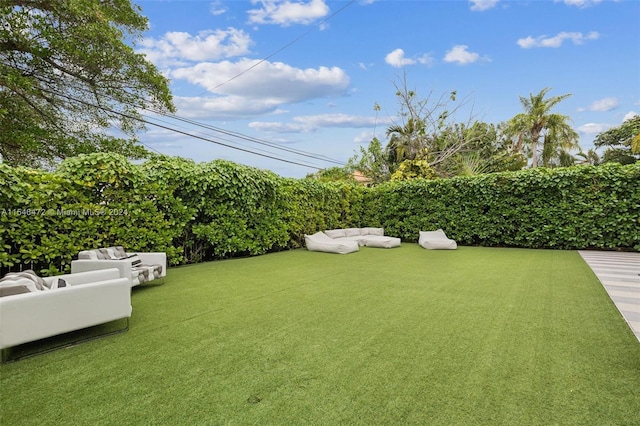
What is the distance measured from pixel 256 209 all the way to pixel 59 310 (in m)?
5.98

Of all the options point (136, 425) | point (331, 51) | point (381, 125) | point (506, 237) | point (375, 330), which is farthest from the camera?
point (381, 125)

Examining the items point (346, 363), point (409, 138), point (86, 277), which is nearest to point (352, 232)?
point (86, 277)

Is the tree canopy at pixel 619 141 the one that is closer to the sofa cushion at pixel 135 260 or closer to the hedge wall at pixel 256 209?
the hedge wall at pixel 256 209

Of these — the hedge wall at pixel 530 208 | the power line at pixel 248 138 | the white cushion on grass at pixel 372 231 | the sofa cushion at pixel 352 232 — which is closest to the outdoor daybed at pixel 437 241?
the hedge wall at pixel 530 208

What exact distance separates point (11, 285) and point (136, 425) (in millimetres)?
1987

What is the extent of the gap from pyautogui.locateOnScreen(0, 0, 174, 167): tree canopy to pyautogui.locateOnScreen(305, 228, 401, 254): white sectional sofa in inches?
304

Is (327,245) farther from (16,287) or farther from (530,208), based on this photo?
(16,287)

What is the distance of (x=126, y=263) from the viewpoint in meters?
4.40

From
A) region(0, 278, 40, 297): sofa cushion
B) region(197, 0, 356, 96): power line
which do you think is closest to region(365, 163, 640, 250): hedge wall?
region(197, 0, 356, 96): power line

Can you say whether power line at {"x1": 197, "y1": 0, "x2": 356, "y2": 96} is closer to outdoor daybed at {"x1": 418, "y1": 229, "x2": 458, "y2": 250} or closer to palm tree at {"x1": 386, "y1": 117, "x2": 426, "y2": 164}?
palm tree at {"x1": 386, "y1": 117, "x2": 426, "y2": 164}

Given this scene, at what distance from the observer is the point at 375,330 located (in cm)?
324

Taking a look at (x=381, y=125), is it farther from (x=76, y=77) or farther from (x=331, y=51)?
(x=76, y=77)

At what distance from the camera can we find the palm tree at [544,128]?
85.7 feet

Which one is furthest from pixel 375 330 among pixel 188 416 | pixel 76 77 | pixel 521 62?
pixel 521 62
